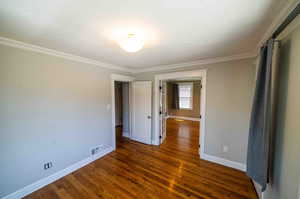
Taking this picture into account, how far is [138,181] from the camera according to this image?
90.4 inches

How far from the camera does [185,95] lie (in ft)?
25.3

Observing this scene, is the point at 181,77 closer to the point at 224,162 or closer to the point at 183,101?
the point at 224,162

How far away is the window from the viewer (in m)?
7.54

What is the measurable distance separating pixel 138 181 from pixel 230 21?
278 centimetres

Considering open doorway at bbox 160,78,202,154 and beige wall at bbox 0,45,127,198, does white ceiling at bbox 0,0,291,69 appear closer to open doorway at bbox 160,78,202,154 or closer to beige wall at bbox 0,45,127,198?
beige wall at bbox 0,45,127,198

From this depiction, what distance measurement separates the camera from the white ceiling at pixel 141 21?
1089 mm

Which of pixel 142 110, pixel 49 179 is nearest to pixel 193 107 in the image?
pixel 142 110

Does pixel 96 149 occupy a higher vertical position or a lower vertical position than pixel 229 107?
lower

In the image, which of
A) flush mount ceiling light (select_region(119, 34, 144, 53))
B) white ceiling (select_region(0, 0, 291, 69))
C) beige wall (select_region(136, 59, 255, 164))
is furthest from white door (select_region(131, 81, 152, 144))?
flush mount ceiling light (select_region(119, 34, 144, 53))

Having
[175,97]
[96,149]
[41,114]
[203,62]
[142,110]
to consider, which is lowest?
[96,149]

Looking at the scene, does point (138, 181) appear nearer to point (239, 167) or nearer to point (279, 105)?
point (239, 167)

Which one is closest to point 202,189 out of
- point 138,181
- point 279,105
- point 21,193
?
point 138,181

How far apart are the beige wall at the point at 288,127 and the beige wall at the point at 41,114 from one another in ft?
10.6

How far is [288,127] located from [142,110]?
3213mm
